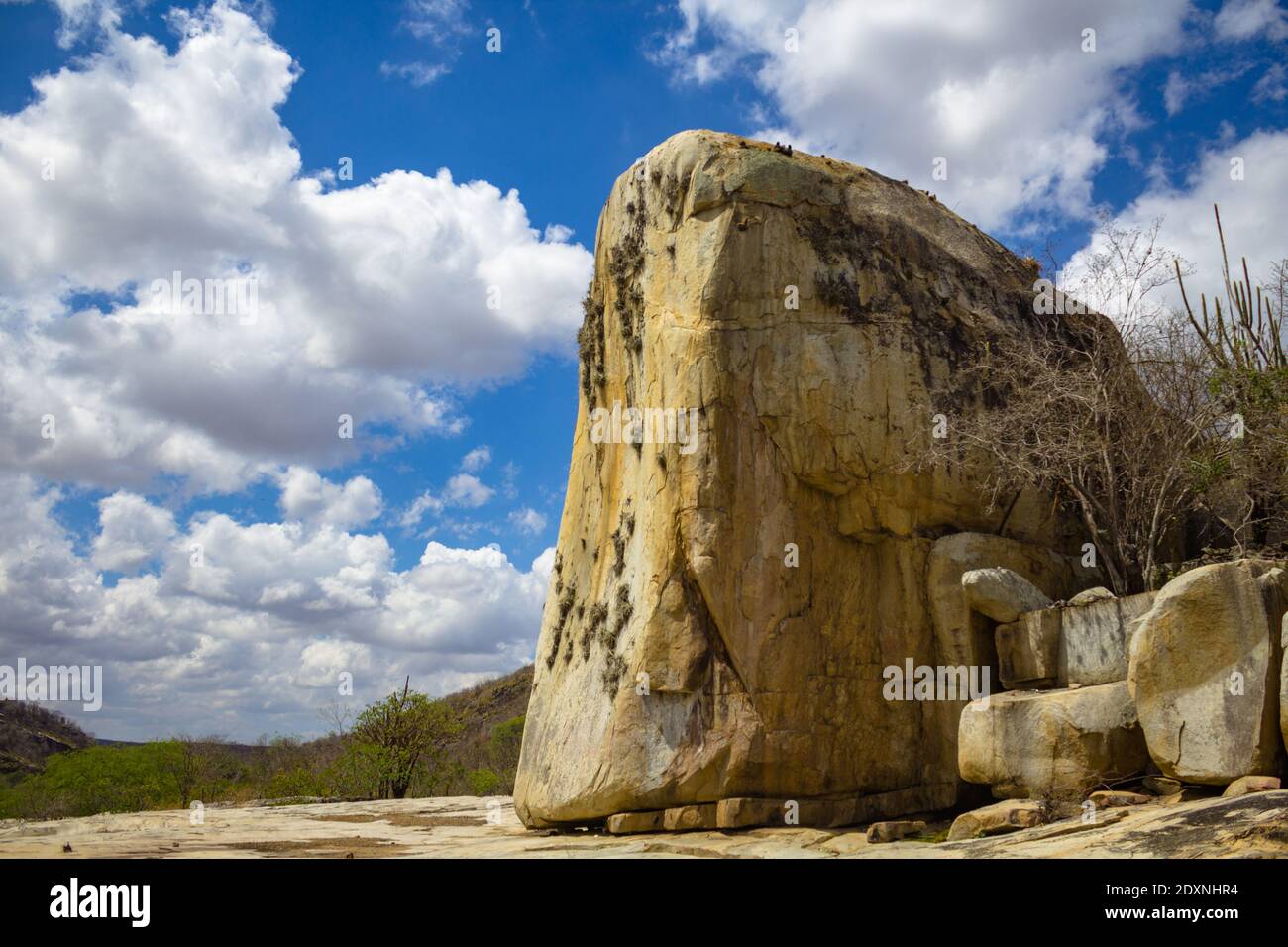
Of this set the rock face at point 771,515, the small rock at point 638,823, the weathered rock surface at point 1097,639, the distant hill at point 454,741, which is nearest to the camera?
the weathered rock surface at point 1097,639

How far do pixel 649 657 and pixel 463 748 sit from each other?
31.5 metres

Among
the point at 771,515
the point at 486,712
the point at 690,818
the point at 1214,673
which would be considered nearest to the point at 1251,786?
the point at 1214,673

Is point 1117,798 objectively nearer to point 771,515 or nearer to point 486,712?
point 771,515

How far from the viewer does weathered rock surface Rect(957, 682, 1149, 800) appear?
39.2 ft

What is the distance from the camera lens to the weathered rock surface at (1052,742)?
11.9 meters

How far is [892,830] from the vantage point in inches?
505

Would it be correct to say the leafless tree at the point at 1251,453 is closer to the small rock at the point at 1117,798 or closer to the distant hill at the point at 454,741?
the small rock at the point at 1117,798

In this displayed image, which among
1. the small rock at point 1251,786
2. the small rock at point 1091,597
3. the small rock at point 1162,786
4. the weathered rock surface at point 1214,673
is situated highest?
the small rock at point 1091,597

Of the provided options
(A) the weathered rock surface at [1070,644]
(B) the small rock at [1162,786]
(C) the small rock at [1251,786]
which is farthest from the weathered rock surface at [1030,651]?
(C) the small rock at [1251,786]

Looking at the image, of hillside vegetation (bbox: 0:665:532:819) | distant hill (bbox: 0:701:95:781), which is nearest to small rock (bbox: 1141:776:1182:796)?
hillside vegetation (bbox: 0:665:532:819)

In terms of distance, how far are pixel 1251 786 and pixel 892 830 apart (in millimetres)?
4154

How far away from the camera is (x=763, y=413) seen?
15664 millimetres

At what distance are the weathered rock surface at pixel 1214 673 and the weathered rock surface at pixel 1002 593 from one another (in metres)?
3.07
